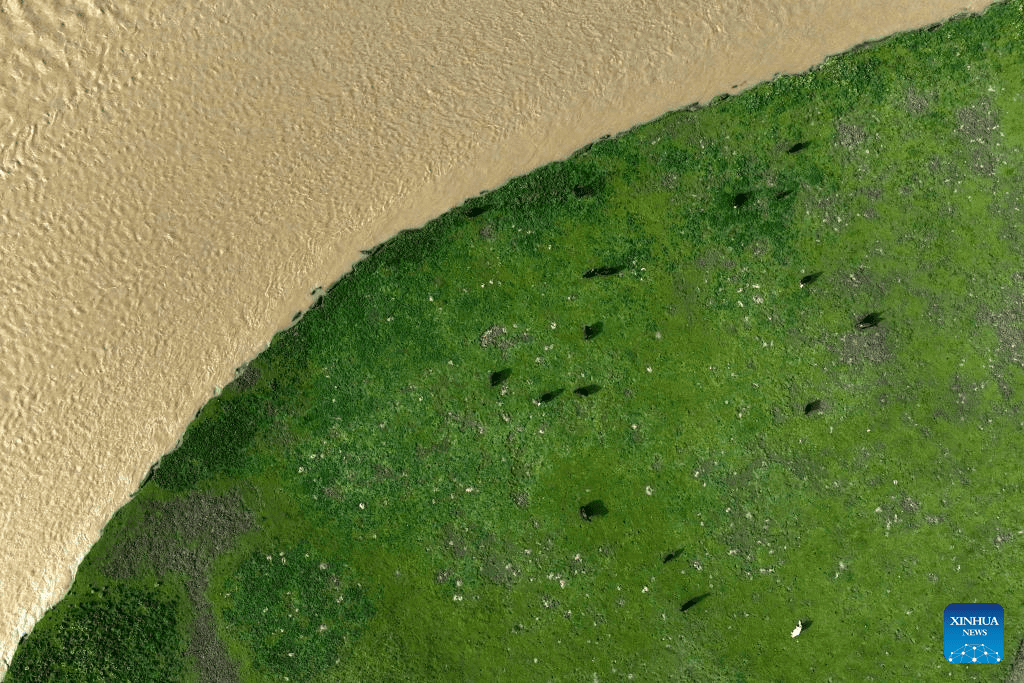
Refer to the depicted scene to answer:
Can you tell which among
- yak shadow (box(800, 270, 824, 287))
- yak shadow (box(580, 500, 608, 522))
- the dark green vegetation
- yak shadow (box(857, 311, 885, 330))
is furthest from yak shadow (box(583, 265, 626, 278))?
yak shadow (box(857, 311, 885, 330))

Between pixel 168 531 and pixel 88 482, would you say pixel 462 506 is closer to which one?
pixel 168 531

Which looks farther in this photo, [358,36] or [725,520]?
[358,36]

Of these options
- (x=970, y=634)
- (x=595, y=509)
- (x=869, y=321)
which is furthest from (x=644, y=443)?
(x=970, y=634)

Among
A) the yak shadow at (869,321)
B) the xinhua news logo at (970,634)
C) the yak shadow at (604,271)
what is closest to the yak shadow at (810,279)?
the yak shadow at (869,321)

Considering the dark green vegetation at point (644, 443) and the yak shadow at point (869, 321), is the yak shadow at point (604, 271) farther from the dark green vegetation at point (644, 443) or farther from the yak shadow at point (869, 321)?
the yak shadow at point (869, 321)

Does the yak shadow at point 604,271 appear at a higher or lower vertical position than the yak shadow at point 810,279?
higher

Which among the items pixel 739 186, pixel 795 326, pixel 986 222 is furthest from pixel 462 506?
pixel 986 222
